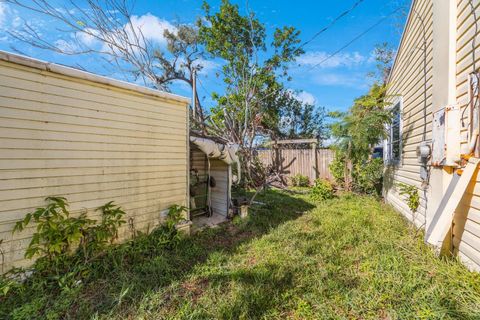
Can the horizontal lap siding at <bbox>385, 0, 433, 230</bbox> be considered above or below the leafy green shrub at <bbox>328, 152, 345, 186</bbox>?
above

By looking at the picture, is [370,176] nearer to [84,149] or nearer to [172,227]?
[172,227]

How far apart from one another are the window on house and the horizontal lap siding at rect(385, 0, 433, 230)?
339 mm

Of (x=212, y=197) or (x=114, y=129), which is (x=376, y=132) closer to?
(x=212, y=197)

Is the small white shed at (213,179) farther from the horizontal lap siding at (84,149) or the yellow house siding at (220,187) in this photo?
the horizontal lap siding at (84,149)

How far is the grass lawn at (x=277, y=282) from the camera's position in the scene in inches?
80.9

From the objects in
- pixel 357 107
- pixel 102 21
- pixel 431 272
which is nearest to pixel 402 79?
pixel 357 107

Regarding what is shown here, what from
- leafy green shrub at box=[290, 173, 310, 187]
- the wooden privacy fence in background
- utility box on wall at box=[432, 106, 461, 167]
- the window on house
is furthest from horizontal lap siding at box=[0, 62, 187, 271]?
the wooden privacy fence in background

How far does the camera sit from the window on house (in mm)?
5180

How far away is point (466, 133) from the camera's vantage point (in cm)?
236

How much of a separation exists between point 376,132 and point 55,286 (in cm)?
664

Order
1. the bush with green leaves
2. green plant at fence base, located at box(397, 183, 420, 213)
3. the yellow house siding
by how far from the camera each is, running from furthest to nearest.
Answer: the yellow house siding
green plant at fence base, located at box(397, 183, 420, 213)
the bush with green leaves

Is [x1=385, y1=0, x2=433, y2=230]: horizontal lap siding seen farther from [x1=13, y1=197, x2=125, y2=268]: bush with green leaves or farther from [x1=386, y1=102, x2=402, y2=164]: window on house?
[x1=13, y1=197, x2=125, y2=268]: bush with green leaves

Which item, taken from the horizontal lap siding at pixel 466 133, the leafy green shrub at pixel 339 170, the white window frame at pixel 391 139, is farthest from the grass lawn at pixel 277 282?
the leafy green shrub at pixel 339 170

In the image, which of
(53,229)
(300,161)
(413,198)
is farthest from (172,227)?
(300,161)
